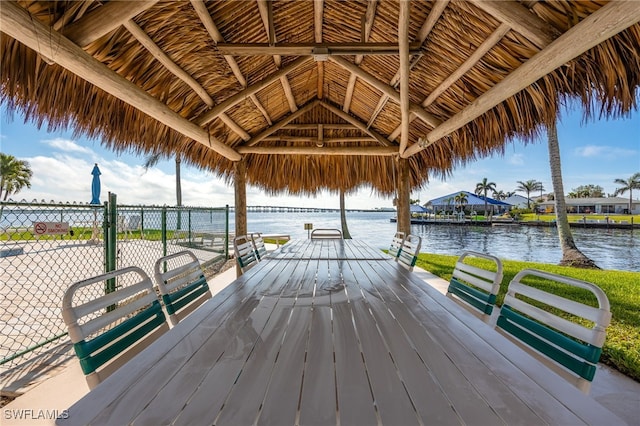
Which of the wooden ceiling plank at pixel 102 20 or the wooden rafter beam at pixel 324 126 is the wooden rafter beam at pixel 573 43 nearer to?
the wooden ceiling plank at pixel 102 20

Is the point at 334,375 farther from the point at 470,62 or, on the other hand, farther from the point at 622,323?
the point at 622,323

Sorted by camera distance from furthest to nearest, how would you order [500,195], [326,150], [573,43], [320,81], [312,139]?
[500,195] < [312,139] < [326,150] < [320,81] < [573,43]

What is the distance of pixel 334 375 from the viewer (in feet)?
3.04

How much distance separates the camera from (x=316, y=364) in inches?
38.9

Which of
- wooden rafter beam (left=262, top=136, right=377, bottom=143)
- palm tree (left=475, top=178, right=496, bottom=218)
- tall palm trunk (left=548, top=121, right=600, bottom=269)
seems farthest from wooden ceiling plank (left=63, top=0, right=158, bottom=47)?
palm tree (left=475, top=178, right=496, bottom=218)

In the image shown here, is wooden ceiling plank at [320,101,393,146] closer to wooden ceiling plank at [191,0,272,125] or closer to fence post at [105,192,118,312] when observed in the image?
wooden ceiling plank at [191,0,272,125]

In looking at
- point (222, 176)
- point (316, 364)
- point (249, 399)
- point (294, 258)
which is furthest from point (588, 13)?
point (222, 176)

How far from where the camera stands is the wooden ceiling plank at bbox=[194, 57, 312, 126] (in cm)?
351

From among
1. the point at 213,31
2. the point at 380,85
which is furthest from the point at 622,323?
the point at 213,31

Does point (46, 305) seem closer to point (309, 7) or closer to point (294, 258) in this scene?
point (294, 258)

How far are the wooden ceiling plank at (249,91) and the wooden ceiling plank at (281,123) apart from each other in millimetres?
1256

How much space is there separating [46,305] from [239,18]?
3775mm

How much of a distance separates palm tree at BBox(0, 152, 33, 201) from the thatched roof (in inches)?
1153

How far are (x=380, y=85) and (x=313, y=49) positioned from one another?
1.00 metres
